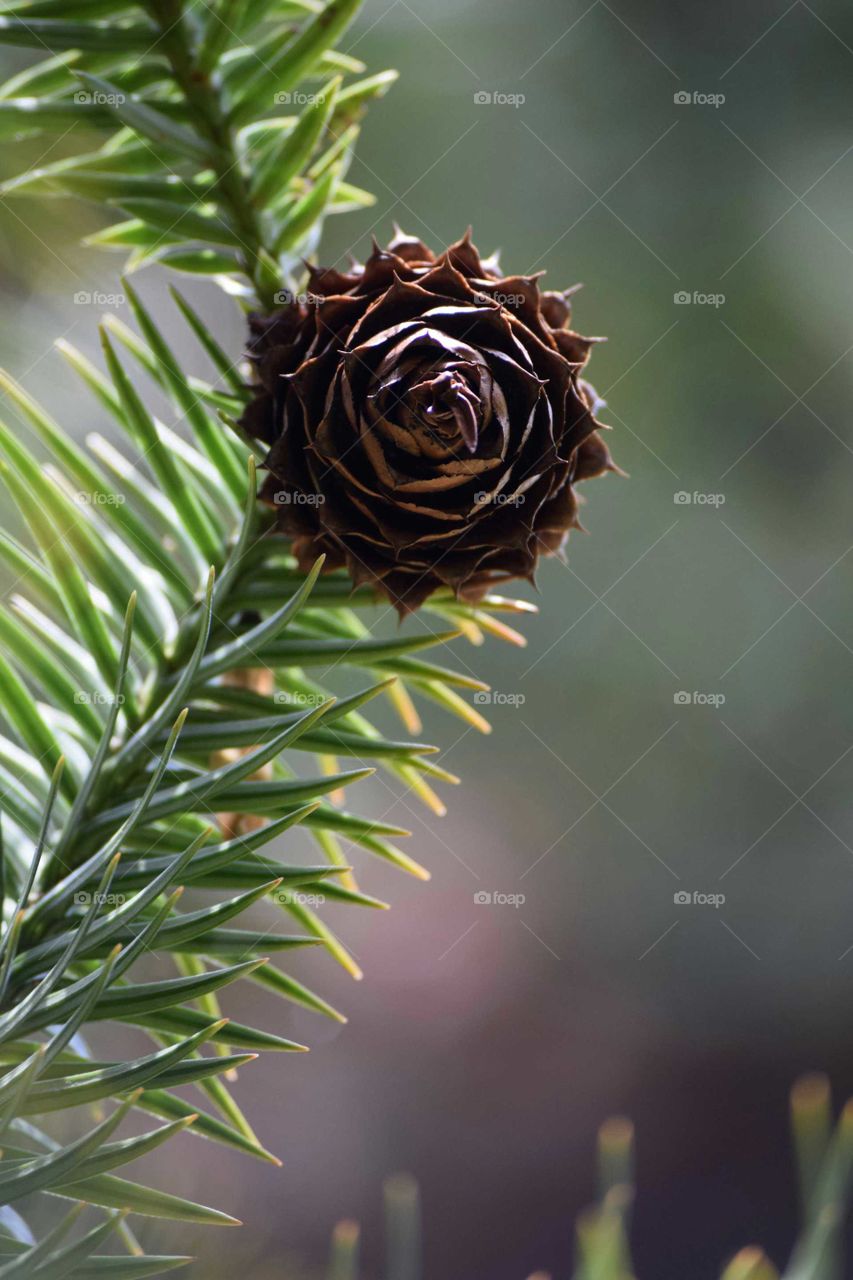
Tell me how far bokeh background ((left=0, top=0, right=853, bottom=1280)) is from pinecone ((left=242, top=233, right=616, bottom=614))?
663mm

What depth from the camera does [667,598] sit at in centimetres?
104

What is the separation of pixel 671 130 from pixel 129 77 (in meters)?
0.90

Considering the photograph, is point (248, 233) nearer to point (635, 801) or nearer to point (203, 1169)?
point (635, 801)

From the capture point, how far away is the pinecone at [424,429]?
0.68ft

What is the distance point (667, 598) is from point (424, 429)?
869 millimetres

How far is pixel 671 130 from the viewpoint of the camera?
3.35 ft
